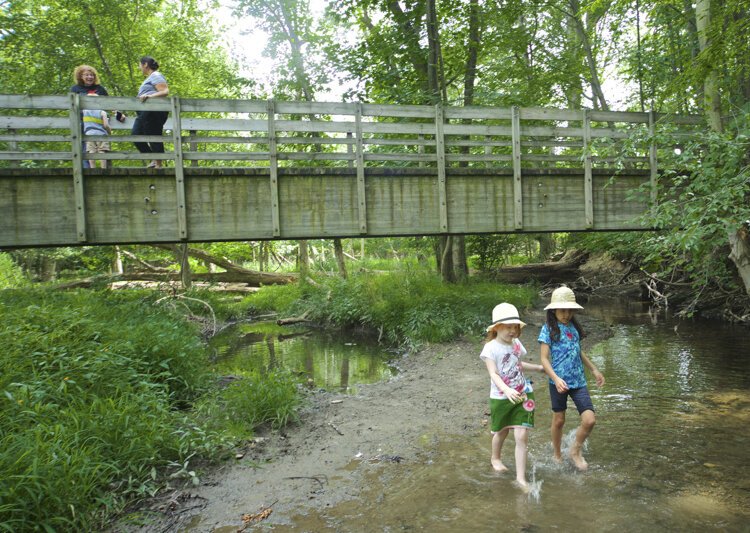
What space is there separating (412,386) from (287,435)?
260 centimetres

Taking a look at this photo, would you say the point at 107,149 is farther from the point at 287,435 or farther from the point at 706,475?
the point at 706,475

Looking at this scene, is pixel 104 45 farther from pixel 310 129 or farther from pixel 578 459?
pixel 578 459

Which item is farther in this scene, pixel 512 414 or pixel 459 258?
pixel 459 258

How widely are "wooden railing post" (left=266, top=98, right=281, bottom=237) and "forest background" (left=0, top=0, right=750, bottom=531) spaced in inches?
96.7

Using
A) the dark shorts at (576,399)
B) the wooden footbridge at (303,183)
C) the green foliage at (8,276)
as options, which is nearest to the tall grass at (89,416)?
the wooden footbridge at (303,183)

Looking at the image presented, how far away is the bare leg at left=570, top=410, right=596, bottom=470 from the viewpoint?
438 centimetres

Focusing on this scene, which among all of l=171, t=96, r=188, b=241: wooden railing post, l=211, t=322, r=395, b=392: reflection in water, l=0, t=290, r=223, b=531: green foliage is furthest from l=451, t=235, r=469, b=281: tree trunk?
l=0, t=290, r=223, b=531: green foliage

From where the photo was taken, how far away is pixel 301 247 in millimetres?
21703

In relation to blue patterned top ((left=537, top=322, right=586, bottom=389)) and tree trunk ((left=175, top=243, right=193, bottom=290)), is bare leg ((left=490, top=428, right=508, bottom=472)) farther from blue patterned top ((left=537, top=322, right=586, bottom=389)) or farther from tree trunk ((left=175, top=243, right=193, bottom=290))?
tree trunk ((left=175, top=243, right=193, bottom=290))

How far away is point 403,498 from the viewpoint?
4152mm

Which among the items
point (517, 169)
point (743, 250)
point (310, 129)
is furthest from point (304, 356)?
point (743, 250)

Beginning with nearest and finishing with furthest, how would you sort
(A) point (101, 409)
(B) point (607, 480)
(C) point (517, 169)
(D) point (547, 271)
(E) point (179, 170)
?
(B) point (607, 480), (A) point (101, 409), (E) point (179, 170), (C) point (517, 169), (D) point (547, 271)

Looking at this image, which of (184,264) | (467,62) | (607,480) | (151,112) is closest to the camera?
(607,480)

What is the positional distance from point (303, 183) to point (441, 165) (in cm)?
257
